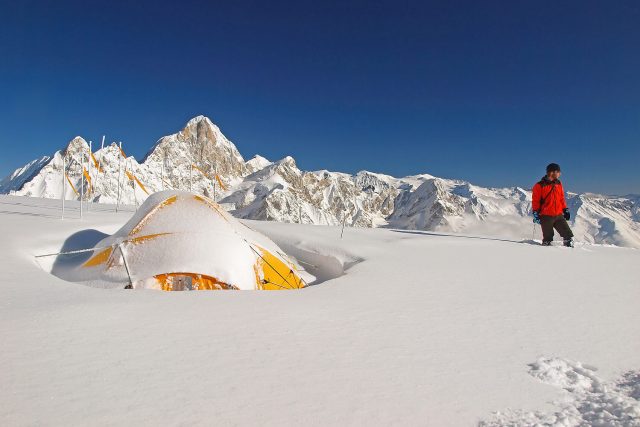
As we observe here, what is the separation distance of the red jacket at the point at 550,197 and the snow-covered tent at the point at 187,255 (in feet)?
22.7

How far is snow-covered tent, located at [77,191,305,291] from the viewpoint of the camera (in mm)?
5750

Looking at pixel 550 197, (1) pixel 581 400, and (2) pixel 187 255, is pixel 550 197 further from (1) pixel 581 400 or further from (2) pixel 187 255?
(2) pixel 187 255

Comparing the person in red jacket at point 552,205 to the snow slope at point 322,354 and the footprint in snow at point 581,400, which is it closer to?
the snow slope at point 322,354

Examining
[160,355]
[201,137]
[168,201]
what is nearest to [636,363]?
[160,355]

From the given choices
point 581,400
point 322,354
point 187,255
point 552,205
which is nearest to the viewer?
point 581,400

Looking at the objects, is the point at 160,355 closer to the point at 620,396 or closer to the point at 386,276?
the point at 620,396

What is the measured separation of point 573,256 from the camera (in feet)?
25.2

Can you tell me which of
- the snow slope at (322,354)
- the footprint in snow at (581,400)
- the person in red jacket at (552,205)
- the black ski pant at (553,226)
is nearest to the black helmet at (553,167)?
the person in red jacket at (552,205)

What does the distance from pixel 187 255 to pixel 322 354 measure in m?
3.85

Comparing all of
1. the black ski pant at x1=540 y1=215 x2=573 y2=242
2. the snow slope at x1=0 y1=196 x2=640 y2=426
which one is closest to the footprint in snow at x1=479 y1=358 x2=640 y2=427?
the snow slope at x1=0 y1=196 x2=640 y2=426

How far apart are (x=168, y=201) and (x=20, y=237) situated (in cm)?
266

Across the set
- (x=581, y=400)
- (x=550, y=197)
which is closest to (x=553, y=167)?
(x=550, y=197)

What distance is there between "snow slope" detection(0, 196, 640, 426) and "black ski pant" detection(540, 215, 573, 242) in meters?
5.04

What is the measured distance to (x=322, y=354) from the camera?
2.75 m
